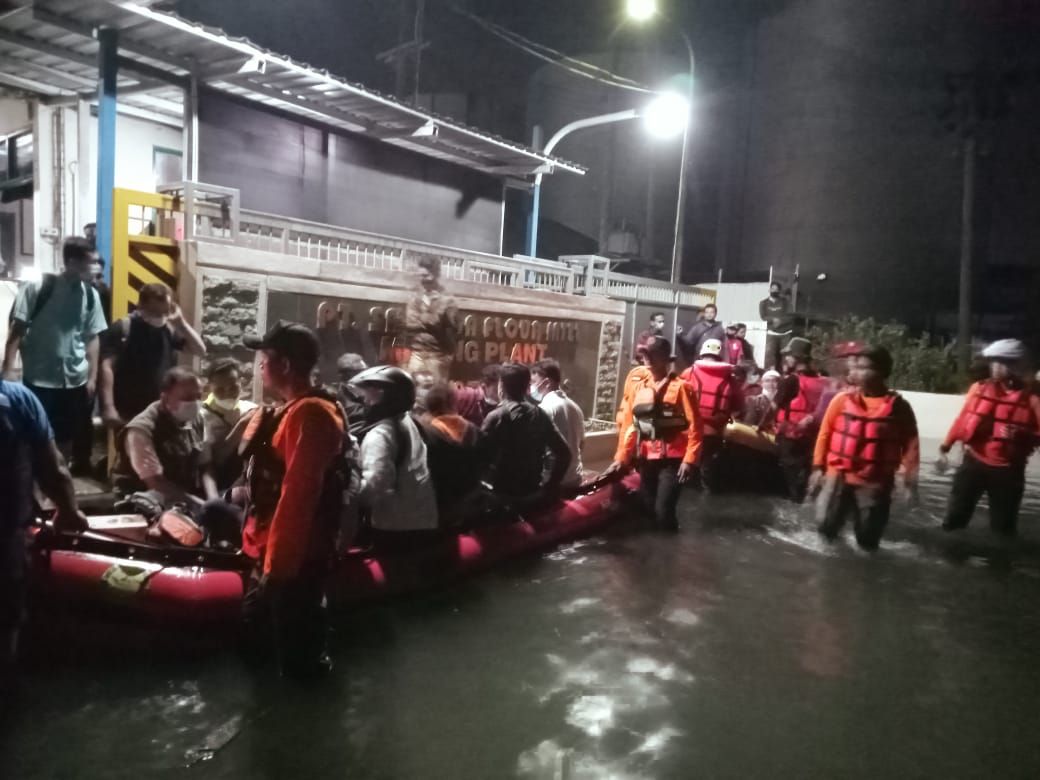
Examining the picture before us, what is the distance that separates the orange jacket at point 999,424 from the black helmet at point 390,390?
4787 mm

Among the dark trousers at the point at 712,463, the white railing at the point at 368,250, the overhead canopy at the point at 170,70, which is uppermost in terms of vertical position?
the overhead canopy at the point at 170,70

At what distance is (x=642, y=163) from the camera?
20812 mm

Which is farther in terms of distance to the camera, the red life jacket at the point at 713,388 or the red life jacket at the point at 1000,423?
the red life jacket at the point at 713,388

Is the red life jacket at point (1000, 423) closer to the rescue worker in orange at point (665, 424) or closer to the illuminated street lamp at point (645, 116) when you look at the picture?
the rescue worker in orange at point (665, 424)

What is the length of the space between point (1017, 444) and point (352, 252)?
7082 mm

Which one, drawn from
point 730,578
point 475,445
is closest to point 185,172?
point 475,445

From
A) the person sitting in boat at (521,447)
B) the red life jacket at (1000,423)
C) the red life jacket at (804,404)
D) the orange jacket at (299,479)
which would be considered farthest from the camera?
the red life jacket at (804,404)

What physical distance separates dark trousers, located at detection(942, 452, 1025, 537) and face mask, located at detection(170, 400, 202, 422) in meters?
6.31

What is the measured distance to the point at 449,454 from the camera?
494 cm

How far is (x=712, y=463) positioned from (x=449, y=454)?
15.1ft

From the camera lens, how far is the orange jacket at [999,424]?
6.35m

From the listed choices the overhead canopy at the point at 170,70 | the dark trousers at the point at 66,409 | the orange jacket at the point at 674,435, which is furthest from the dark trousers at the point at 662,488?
the overhead canopy at the point at 170,70

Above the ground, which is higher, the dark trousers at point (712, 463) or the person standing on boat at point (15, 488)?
the person standing on boat at point (15, 488)

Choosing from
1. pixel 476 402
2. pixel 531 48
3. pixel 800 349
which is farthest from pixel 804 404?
pixel 531 48
